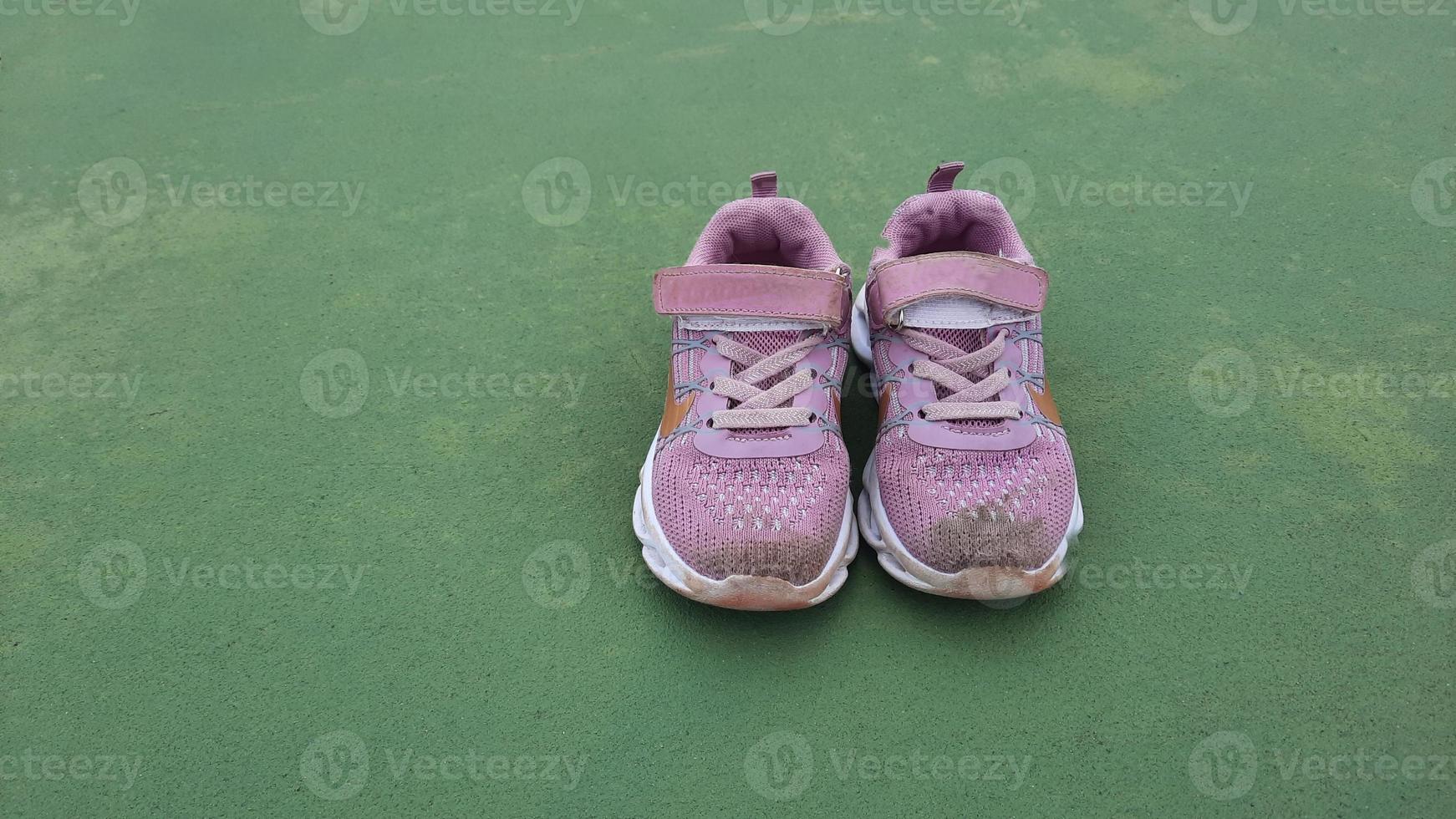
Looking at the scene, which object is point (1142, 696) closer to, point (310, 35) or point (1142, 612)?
point (1142, 612)

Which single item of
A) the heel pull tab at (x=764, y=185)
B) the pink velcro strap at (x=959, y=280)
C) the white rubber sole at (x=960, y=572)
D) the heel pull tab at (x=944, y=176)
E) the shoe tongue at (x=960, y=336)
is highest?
the heel pull tab at (x=764, y=185)

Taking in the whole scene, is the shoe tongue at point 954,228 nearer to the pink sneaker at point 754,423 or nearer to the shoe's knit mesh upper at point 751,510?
the pink sneaker at point 754,423

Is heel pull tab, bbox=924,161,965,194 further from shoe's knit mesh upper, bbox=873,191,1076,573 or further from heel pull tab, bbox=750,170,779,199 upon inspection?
heel pull tab, bbox=750,170,779,199

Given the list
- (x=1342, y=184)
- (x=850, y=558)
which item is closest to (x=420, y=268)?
(x=850, y=558)

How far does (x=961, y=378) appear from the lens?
61.1 inches

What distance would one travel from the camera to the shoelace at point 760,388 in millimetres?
1483

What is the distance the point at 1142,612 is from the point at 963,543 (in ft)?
1.12

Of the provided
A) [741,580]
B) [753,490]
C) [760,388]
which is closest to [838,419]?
[760,388]

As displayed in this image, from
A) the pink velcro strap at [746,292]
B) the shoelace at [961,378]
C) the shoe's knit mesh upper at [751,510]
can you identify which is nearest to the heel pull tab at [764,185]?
the pink velcro strap at [746,292]

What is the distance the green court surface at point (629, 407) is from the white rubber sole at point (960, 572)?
0.05 metres

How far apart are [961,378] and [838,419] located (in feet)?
0.74

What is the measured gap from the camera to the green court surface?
1340 millimetres

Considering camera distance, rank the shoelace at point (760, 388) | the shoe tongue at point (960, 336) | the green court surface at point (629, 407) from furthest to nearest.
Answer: the shoe tongue at point (960, 336) → the shoelace at point (760, 388) → the green court surface at point (629, 407)

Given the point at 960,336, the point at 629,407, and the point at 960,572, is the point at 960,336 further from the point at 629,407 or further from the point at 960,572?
the point at 629,407
